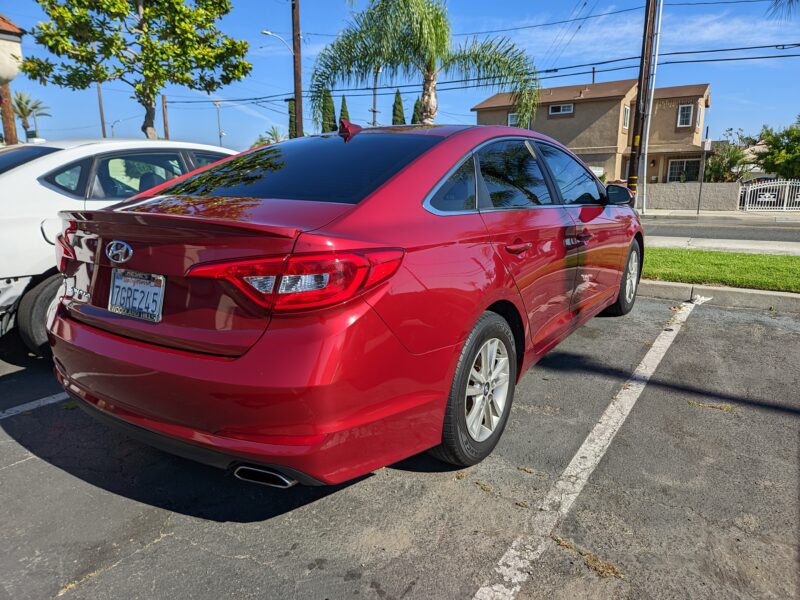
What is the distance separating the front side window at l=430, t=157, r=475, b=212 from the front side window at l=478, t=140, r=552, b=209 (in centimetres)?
7

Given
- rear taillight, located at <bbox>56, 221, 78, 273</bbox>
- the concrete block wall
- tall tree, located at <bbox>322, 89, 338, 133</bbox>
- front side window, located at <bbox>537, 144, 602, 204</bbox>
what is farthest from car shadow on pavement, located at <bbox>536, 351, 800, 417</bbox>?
the concrete block wall

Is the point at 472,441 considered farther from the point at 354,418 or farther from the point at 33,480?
the point at 33,480

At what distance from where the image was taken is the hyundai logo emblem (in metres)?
2.24

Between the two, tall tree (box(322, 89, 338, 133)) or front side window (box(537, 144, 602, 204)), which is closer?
front side window (box(537, 144, 602, 204))

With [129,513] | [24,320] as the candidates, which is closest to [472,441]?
[129,513]

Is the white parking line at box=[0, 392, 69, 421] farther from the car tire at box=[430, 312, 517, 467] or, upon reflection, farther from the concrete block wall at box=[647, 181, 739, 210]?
the concrete block wall at box=[647, 181, 739, 210]

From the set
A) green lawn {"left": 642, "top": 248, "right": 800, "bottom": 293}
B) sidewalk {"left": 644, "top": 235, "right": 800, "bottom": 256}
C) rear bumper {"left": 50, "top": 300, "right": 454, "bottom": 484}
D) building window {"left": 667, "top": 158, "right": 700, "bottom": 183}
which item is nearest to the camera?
rear bumper {"left": 50, "top": 300, "right": 454, "bottom": 484}

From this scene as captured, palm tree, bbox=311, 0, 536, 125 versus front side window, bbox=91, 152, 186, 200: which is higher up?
palm tree, bbox=311, 0, 536, 125

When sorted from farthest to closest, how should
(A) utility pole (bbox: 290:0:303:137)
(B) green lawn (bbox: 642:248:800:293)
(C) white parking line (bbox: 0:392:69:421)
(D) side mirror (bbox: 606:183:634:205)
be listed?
(A) utility pole (bbox: 290:0:303:137) < (B) green lawn (bbox: 642:248:800:293) < (D) side mirror (bbox: 606:183:634:205) < (C) white parking line (bbox: 0:392:69:421)

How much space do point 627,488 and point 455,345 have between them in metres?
1.09

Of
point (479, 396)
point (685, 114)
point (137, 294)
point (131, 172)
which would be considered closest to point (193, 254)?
point (137, 294)

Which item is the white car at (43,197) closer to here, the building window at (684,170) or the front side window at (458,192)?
the front side window at (458,192)

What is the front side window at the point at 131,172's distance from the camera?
14.5 ft

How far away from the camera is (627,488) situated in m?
2.63
